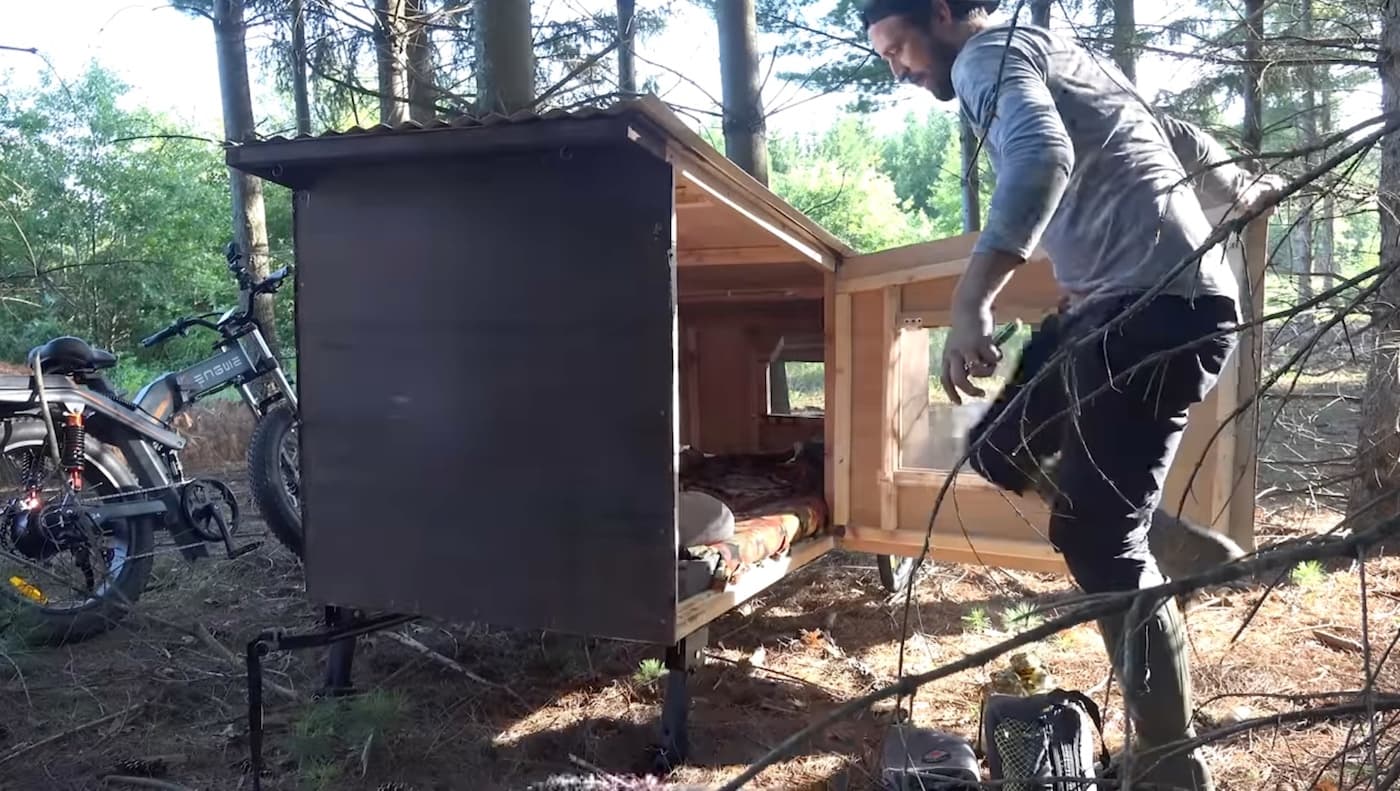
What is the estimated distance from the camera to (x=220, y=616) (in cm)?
387

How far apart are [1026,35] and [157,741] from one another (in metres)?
2.95

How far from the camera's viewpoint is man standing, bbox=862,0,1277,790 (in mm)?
1823

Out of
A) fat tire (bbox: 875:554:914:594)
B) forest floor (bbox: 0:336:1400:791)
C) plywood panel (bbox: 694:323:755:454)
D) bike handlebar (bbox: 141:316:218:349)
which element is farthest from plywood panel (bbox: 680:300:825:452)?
bike handlebar (bbox: 141:316:218:349)

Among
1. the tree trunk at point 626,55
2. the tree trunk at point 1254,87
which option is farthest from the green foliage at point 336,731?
the tree trunk at point 626,55

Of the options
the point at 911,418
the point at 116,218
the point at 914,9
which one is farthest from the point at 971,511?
the point at 116,218

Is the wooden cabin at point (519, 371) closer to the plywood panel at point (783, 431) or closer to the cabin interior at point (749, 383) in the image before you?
the cabin interior at point (749, 383)

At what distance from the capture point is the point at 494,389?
2.57 meters

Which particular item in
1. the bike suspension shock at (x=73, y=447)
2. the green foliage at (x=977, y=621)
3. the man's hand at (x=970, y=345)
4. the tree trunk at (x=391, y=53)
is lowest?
the green foliage at (x=977, y=621)

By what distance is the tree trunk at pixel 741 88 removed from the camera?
5.78 meters

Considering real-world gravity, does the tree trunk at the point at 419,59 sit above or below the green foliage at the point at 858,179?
below

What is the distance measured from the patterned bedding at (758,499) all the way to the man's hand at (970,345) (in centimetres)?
131

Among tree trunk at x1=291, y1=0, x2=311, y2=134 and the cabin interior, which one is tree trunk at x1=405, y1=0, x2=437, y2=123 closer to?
tree trunk at x1=291, y1=0, x2=311, y2=134

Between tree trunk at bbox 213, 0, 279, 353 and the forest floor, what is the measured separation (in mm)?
3926

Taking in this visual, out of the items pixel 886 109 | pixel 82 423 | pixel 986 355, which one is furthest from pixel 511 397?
pixel 886 109
